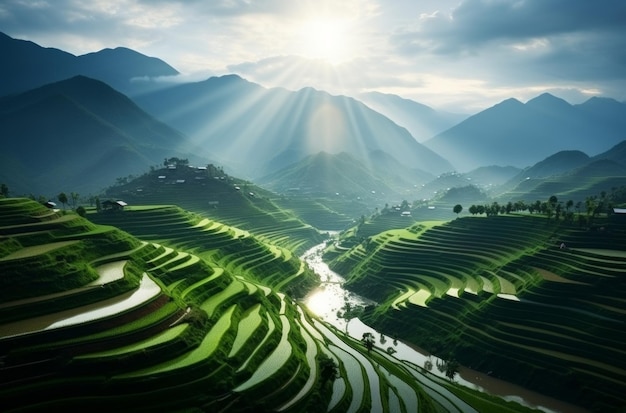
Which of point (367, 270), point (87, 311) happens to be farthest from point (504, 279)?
point (87, 311)

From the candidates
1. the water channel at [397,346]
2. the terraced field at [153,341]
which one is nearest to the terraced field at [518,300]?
the water channel at [397,346]

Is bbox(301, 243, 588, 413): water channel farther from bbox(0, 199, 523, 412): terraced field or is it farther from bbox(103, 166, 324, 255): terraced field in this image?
bbox(103, 166, 324, 255): terraced field

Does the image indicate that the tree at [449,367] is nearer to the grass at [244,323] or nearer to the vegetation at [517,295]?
the vegetation at [517,295]

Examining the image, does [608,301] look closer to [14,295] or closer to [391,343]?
[391,343]

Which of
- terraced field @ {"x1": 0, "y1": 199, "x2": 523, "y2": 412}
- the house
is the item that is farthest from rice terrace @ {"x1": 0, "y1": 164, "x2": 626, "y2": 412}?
the house

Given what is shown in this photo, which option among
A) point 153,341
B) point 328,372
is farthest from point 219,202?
point 328,372

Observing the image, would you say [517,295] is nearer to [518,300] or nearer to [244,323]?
[518,300]
